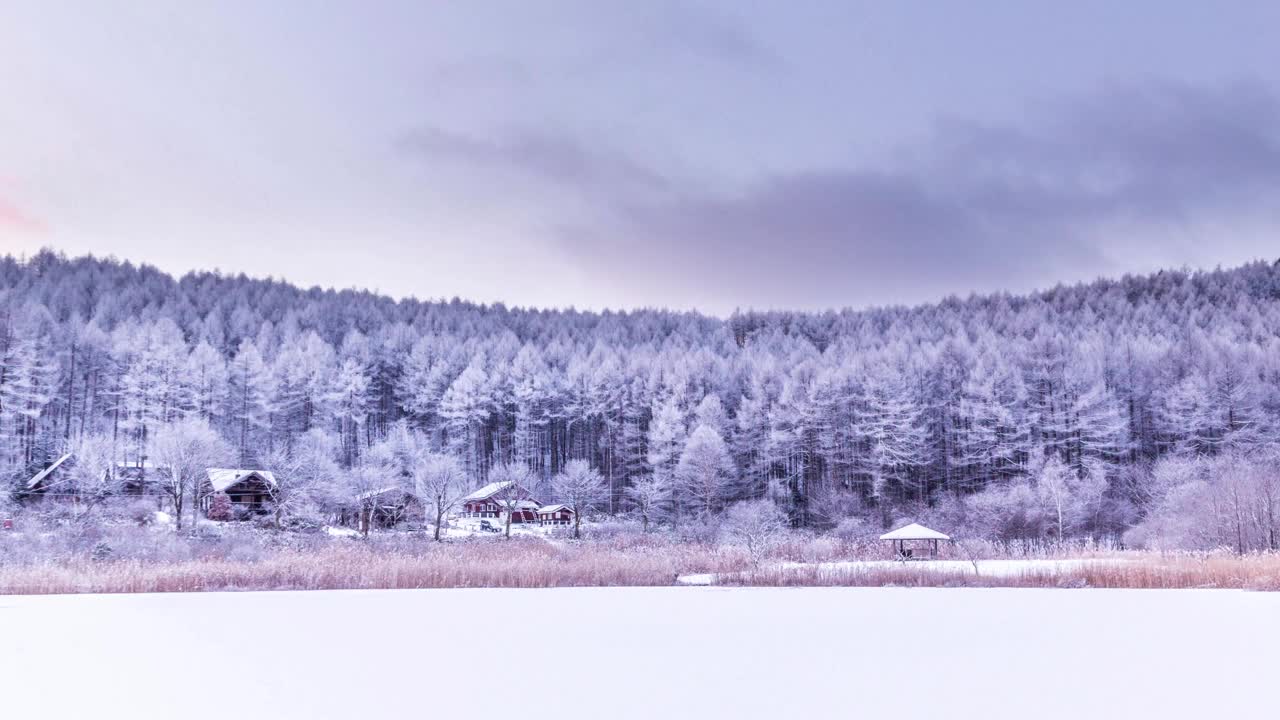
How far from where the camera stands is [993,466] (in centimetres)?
6212

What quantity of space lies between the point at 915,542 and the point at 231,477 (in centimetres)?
4063

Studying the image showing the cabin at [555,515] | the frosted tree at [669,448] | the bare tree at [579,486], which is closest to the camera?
the bare tree at [579,486]

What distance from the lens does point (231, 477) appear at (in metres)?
54.4

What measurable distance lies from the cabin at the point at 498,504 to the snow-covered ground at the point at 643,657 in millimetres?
43935

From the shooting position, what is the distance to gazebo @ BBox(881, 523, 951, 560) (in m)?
31.9

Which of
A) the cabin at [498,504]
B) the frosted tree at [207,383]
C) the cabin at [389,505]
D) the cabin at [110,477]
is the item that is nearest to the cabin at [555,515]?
the cabin at [498,504]

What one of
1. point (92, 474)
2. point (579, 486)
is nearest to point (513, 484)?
point (579, 486)

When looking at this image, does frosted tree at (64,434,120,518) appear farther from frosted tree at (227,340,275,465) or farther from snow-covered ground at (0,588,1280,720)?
snow-covered ground at (0,588,1280,720)

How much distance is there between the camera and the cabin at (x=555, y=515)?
64.2m

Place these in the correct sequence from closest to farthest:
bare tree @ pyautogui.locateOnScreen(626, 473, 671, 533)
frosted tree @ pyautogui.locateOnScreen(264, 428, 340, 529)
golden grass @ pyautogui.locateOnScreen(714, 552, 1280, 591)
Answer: golden grass @ pyautogui.locateOnScreen(714, 552, 1280, 591), frosted tree @ pyautogui.locateOnScreen(264, 428, 340, 529), bare tree @ pyautogui.locateOnScreen(626, 473, 671, 533)

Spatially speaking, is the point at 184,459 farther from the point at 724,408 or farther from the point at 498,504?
the point at 724,408

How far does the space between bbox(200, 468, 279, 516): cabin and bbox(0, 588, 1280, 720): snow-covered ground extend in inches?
1412

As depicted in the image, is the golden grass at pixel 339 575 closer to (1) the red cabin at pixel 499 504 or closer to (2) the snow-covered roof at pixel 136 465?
(2) the snow-covered roof at pixel 136 465

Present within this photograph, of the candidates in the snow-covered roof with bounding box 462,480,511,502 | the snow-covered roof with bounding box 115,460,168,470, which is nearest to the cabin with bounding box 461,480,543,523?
the snow-covered roof with bounding box 462,480,511,502
